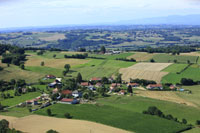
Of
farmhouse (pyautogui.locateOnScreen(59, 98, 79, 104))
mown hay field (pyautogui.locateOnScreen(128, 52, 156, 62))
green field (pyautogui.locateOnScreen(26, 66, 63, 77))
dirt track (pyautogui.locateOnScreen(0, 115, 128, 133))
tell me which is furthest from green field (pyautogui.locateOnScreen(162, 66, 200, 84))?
dirt track (pyautogui.locateOnScreen(0, 115, 128, 133))

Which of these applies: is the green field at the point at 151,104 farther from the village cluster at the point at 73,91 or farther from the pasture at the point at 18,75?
the pasture at the point at 18,75

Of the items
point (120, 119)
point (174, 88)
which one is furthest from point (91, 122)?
point (174, 88)

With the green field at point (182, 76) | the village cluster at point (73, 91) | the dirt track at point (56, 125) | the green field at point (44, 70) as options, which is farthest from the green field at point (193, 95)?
the green field at point (44, 70)

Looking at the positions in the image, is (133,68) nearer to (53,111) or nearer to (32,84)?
(32,84)

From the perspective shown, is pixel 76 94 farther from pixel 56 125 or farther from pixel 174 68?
pixel 174 68

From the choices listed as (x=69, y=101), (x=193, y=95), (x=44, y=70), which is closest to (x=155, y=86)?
(x=193, y=95)

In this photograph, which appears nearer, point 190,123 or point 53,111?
point 190,123

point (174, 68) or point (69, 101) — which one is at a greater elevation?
point (174, 68)
